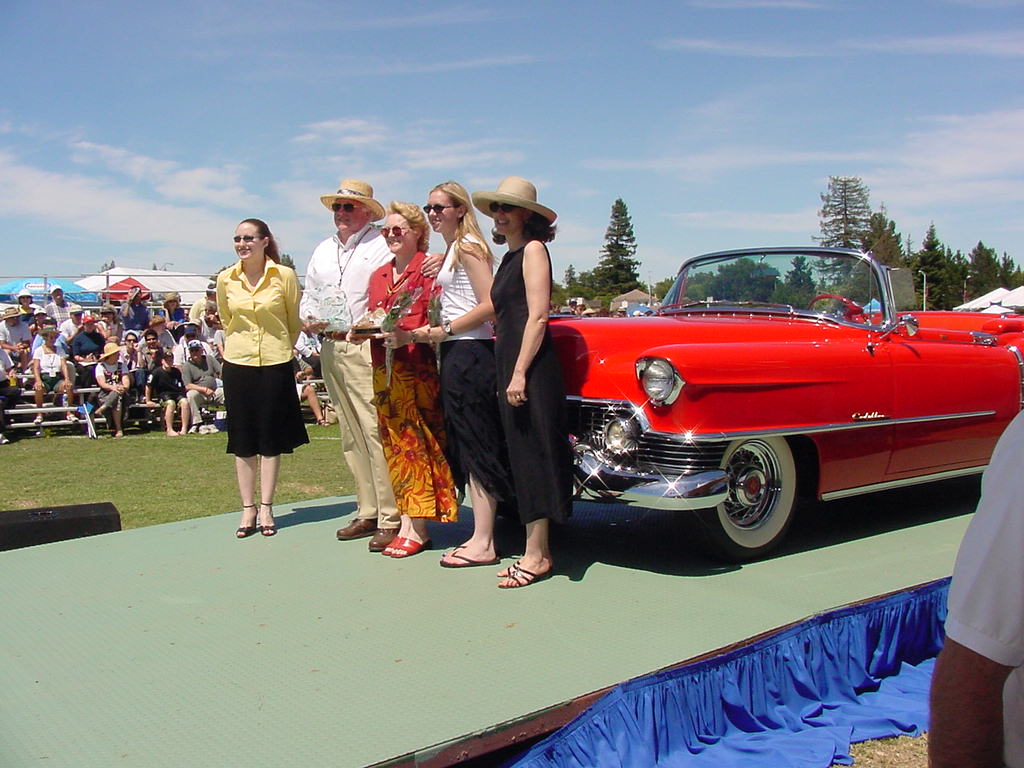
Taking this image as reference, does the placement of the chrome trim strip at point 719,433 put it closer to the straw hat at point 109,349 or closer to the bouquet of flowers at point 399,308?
the bouquet of flowers at point 399,308

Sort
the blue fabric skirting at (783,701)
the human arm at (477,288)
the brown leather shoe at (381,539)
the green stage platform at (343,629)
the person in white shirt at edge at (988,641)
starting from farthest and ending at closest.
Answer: the brown leather shoe at (381,539) → the human arm at (477,288) → the blue fabric skirting at (783,701) → the green stage platform at (343,629) → the person in white shirt at edge at (988,641)

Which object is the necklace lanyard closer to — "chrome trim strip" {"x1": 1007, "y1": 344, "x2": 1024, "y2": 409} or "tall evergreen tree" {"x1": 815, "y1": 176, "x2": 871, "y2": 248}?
"chrome trim strip" {"x1": 1007, "y1": 344, "x2": 1024, "y2": 409}

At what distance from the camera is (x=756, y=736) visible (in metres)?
3.06

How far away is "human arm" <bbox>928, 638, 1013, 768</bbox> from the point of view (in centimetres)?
134

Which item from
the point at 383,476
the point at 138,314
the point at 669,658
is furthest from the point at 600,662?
the point at 138,314

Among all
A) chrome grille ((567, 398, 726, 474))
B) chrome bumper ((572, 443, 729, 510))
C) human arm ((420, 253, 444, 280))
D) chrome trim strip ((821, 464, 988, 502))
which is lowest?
chrome trim strip ((821, 464, 988, 502))

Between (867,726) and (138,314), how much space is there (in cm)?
1324

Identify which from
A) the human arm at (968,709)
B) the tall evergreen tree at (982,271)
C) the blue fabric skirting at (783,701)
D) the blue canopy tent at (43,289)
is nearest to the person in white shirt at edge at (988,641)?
the human arm at (968,709)

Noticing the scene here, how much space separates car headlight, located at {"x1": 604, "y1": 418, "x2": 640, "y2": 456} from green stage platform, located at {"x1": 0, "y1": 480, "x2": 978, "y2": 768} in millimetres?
536

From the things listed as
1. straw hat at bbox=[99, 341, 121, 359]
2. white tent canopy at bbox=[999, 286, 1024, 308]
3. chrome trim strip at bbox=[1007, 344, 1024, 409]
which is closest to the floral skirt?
chrome trim strip at bbox=[1007, 344, 1024, 409]

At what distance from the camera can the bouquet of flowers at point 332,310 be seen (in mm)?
4543

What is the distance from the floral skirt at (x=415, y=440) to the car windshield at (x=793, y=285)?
1850 mm

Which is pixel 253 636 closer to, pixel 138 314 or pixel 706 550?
pixel 706 550

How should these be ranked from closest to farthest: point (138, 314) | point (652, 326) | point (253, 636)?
point (253, 636) < point (652, 326) < point (138, 314)
